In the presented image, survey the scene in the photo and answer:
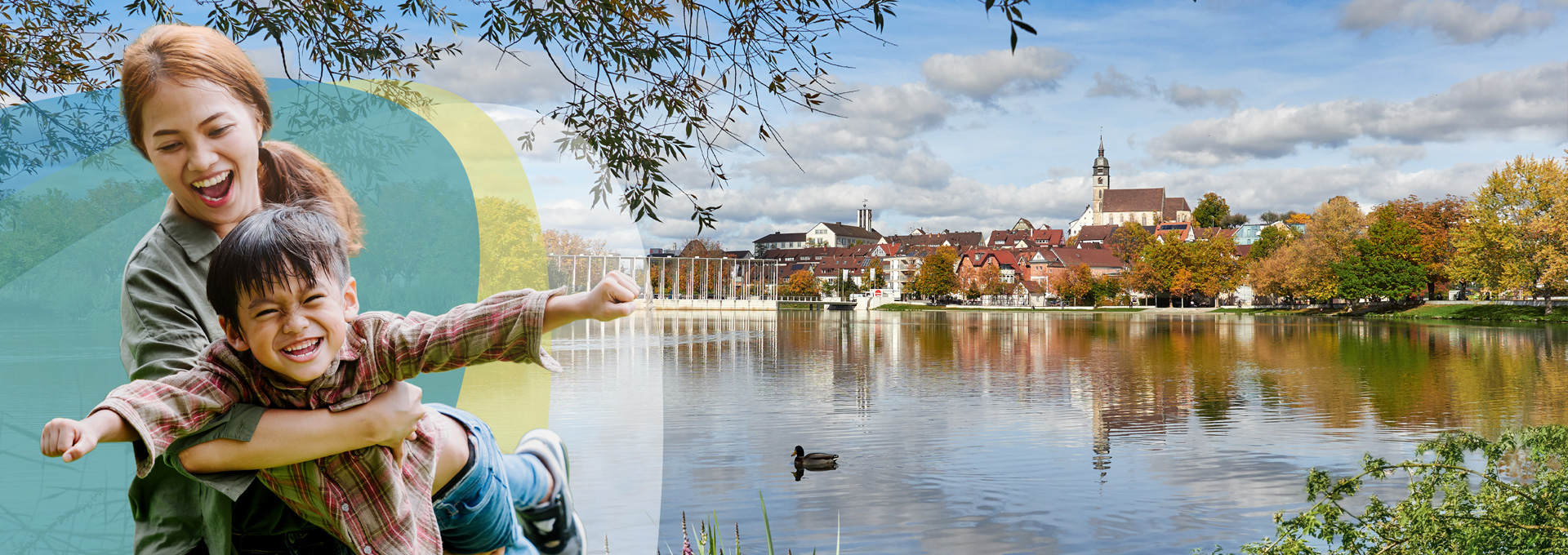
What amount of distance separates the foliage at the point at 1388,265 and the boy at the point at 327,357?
60225mm

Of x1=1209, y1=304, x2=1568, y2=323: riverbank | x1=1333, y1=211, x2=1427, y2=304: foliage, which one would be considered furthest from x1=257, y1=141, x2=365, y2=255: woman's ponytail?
x1=1333, y1=211, x2=1427, y2=304: foliage

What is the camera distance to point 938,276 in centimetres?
8950

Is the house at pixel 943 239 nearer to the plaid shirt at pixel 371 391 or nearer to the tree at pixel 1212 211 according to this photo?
the tree at pixel 1212 211

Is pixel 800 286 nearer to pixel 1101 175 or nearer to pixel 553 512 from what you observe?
pixel 1101 175

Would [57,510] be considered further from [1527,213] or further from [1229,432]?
[1527,213]

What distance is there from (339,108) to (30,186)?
953 millimetres

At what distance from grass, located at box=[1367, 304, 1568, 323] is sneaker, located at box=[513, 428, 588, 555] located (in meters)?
53.8

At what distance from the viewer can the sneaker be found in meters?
2.38

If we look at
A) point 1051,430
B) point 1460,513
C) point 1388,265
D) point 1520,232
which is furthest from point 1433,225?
point 1460,513

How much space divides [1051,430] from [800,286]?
3474 inches

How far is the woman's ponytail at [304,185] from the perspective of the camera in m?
2.19

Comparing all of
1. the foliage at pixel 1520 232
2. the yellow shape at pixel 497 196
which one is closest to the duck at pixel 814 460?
the yellow shape at pixel 497 196

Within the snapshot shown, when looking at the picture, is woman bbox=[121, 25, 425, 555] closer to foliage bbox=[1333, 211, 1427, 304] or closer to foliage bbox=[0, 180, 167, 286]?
foliage bbox=[0, 180, 167, 286]

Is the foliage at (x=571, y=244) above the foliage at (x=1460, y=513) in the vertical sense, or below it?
above
